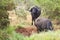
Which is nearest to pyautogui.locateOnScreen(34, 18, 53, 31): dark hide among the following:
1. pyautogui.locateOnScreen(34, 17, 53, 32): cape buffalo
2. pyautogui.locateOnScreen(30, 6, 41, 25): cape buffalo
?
pyautogui.locateOnScreen(34, 17, 53, 32): cape buffalo

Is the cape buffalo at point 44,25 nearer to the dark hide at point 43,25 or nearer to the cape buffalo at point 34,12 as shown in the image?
the dark hide at point 43,25

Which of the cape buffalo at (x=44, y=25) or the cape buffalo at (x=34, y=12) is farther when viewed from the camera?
the cape buffalo at (x=34, y=12)

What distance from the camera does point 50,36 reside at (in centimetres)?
1145

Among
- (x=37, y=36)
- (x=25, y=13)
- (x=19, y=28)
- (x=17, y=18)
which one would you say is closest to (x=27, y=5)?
(x=25, y=13)

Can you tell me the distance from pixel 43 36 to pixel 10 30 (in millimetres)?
2129

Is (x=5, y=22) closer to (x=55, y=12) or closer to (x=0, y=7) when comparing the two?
(x=0, y=7)

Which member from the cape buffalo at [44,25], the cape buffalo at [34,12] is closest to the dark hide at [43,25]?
the cape buffalo at [44,25]

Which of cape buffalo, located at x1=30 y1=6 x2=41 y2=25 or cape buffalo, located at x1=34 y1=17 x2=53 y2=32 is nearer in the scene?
cape buffalo, located at x1=34 y1=17 x2=53 y2=32

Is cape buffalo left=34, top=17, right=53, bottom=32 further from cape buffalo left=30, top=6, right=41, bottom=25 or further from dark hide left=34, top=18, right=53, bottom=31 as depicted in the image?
cape buffalo left=30, top=6, right=41, bottom=25

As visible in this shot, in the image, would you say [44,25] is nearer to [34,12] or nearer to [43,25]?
[43,25]

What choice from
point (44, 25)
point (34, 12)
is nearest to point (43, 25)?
point (44, 25)

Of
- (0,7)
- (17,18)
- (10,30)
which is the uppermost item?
(0,7)

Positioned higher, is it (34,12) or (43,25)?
(34,12)

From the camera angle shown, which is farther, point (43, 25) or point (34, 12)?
point (34, 12)
